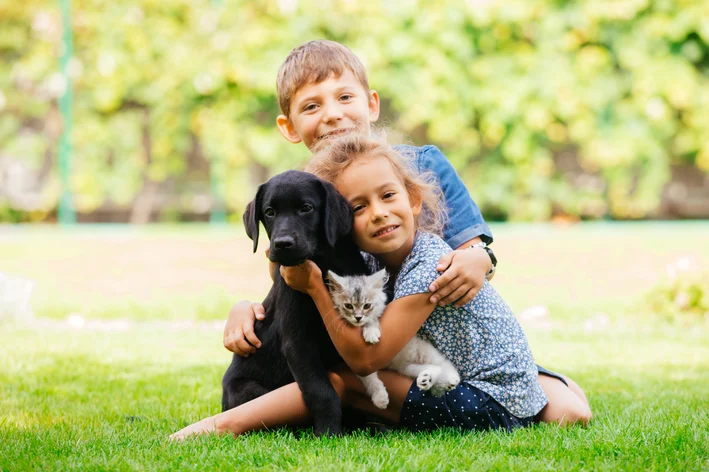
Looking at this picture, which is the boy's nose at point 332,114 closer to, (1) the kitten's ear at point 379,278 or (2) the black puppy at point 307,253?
(2) the black puppy at point 307,253

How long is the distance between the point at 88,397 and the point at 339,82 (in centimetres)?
204

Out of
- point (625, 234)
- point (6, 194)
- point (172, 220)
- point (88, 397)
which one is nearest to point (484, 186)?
point (625, 234)

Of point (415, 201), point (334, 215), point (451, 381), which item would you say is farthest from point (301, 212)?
point (451, 381)

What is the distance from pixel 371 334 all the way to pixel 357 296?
0.15 meters

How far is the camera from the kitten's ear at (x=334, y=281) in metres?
2.95

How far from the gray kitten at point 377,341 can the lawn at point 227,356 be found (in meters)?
0.20

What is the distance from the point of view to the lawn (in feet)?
8.79

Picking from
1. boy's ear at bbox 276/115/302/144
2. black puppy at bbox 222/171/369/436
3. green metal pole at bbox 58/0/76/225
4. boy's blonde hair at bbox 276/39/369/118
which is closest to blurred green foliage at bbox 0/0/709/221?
green metal pole at bbox 58/0/76/225

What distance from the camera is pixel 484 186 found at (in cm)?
1238

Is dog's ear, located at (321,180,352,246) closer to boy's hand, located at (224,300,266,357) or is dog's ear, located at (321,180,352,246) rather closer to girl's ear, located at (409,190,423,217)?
girl's ear, located at (409,190,423,217)

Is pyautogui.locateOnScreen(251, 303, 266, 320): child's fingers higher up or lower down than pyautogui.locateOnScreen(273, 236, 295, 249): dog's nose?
lower down

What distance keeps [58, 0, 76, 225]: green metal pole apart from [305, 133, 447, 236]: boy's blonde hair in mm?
9298

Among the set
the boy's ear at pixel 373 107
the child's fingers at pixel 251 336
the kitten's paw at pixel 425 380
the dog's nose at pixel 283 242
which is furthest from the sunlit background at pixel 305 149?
the dog's nose at pixel 283 242

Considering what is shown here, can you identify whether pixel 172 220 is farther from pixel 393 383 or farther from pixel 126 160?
pixel 393 383
